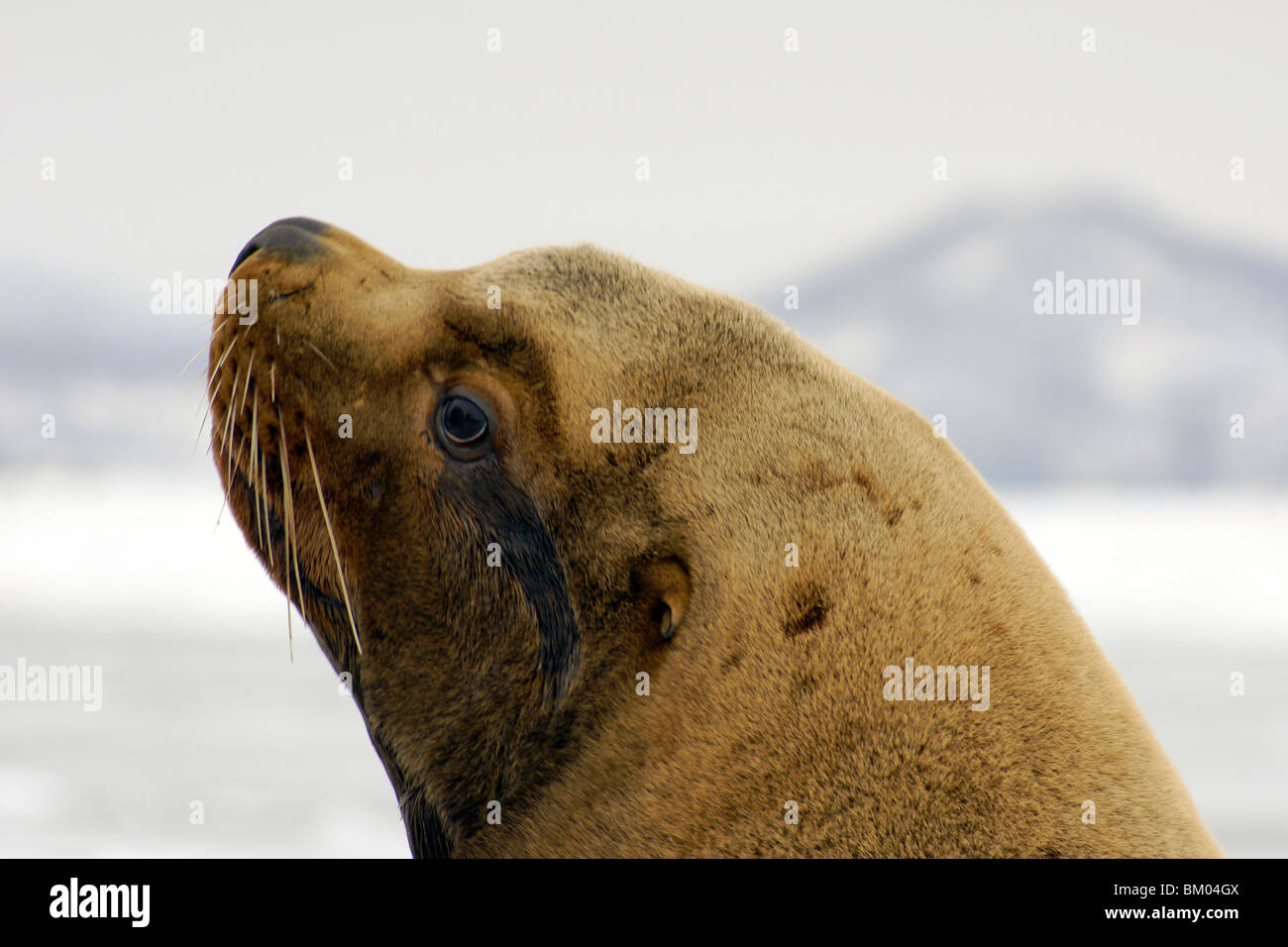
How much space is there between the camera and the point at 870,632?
10.8ft

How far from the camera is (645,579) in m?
3.59

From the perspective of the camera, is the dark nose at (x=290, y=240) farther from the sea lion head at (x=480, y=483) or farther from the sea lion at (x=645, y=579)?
the sea lion head at (x=480, y=483)

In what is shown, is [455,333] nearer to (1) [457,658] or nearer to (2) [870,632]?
(1) [457,658]

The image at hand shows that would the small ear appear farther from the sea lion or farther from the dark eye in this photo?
the dark eye

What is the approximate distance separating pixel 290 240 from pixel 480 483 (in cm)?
121

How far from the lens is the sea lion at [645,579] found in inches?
126

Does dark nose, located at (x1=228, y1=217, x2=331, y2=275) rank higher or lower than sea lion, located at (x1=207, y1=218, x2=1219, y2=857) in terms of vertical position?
higher

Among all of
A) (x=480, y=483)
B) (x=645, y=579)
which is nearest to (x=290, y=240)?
(x=480, y=483)

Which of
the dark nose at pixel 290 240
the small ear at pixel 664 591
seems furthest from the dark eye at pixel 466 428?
the dark nose at pixel 290 240

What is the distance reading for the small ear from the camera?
351 centimetres

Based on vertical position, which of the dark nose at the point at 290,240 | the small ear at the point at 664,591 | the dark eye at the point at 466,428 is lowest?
the small ear at the point at 664,591

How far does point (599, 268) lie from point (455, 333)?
520 millimetres

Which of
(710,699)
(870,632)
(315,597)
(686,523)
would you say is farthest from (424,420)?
(870,632)

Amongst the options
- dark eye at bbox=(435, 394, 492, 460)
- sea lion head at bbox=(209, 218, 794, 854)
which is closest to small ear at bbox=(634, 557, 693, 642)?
sea lion head at bbox=(209, 218, 794, 854)
